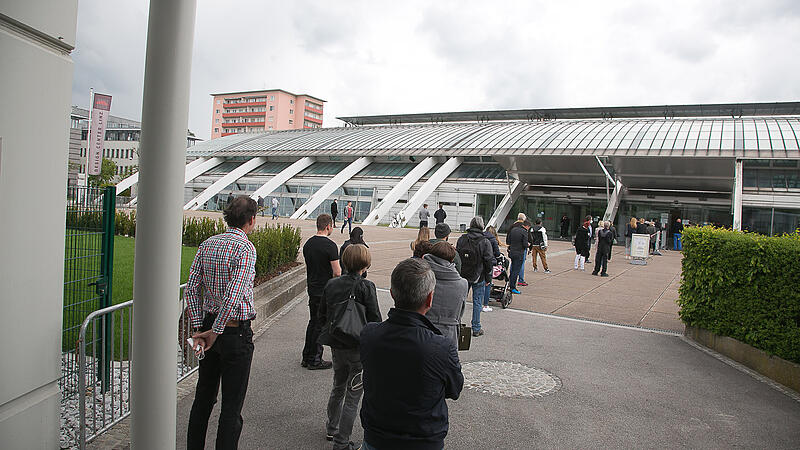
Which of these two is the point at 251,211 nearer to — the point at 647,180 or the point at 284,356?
the point at 284,356

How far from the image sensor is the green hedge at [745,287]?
234 inches

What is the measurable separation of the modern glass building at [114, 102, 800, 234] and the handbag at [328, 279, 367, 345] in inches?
1068

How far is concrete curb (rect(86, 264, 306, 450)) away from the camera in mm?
3829

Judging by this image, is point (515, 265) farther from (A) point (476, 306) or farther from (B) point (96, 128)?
(B) point (96, 128)

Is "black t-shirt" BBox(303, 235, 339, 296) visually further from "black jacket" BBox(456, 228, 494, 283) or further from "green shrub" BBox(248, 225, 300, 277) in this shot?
"green shrub" BBox(248, 225, 300, 277)

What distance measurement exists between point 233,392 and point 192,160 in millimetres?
52256

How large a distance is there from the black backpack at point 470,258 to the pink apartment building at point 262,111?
120998 mm

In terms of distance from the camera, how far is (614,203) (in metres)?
29.9

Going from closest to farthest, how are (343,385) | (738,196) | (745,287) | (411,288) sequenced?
(411,288), (343,385), (745,287), (738,196)

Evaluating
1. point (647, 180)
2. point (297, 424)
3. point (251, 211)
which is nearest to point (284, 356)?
point (297, 424)

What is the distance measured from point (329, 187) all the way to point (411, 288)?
1392 inches

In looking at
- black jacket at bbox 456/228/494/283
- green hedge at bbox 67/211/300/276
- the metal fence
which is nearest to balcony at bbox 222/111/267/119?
green hedge at bbox 67/211/300/276

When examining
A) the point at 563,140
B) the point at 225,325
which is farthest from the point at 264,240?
the point at 563,140

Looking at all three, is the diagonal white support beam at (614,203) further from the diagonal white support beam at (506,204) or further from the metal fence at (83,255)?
the metal fence at (83,255)
